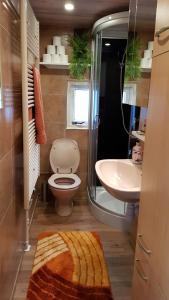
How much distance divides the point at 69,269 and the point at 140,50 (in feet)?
6.27

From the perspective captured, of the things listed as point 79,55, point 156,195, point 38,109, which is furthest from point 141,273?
point 79,55

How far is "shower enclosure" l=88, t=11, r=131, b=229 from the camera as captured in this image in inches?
104

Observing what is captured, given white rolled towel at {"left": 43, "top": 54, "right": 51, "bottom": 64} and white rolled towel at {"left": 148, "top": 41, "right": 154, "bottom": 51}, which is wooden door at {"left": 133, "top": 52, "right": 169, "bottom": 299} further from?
white rolled towel at {"left": 43, "top": 54, "right": 51, "bottom": 64}

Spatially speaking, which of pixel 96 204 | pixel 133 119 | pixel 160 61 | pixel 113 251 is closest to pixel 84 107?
pixel 133 119

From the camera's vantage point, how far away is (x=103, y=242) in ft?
8.39

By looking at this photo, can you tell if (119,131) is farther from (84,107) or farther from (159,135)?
(159,135)

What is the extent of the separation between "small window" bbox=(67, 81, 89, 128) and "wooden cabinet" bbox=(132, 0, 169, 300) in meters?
2.26

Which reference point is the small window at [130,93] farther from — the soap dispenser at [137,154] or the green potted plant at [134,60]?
the soap dispenser at [137,154]

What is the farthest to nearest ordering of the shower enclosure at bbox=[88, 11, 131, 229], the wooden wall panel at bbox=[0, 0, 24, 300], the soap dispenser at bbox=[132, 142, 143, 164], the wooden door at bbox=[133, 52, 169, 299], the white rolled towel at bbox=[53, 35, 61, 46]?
the white rolled towel at bbox=[53, 35, 61, 46] < the shower enclosure at bbox=[88, 11, 131, 229] < the soap dispenser at bbox=[132, 142, 143, 164] < the wooden wall panel at bbox=[0, 0, 24, 300] < the wooden door at bbox=[133, 52, 169, 299]

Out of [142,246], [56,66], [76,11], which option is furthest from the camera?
[56,66]

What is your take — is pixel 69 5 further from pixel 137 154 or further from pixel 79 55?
pixel 137 154

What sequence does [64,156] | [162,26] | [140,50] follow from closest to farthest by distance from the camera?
[162,26]
[140,50]
[64,156]

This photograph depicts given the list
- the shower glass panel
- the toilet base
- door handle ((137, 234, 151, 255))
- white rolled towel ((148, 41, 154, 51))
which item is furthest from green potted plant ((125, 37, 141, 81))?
the toilet base

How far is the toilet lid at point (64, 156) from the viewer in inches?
125
